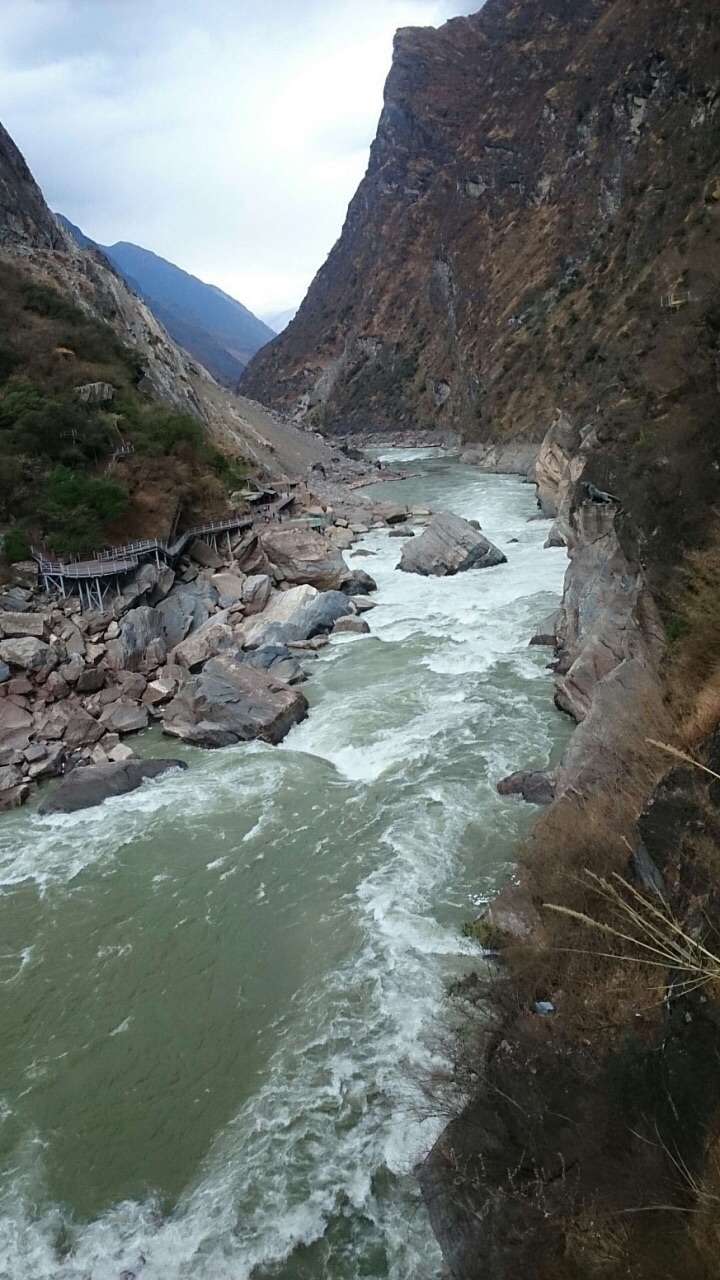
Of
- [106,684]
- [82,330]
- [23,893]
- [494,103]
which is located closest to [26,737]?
[106,684]

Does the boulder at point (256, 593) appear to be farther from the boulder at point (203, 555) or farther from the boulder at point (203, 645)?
the boulder at point (203, 555)

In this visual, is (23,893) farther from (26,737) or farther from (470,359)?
(470,359)

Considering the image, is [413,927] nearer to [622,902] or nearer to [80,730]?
[622,902]

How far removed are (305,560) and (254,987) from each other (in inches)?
782

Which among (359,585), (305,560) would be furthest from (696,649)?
(305,560)

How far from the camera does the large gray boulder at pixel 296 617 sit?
22094mm

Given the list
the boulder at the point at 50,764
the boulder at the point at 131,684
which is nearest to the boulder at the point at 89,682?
the boulder at the point at 131,684

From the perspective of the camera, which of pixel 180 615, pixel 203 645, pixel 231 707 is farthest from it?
pixel 180 615

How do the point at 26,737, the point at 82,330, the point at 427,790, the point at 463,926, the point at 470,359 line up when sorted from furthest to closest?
the point at 470,359 → the point at 82,330 → the point at 26,737 → the point at 427,790 → the point at 463,926

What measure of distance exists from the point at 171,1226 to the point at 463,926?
457 centimetres

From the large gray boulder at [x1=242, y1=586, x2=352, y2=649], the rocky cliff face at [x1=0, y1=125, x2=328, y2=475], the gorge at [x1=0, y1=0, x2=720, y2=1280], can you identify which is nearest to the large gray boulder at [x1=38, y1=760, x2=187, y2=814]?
the gorge at [x1=0, y1=0, x2=720, y2=1280]

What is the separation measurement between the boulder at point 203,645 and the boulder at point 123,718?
250 cm

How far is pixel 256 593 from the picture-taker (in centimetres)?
2512

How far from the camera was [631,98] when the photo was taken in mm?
59031
